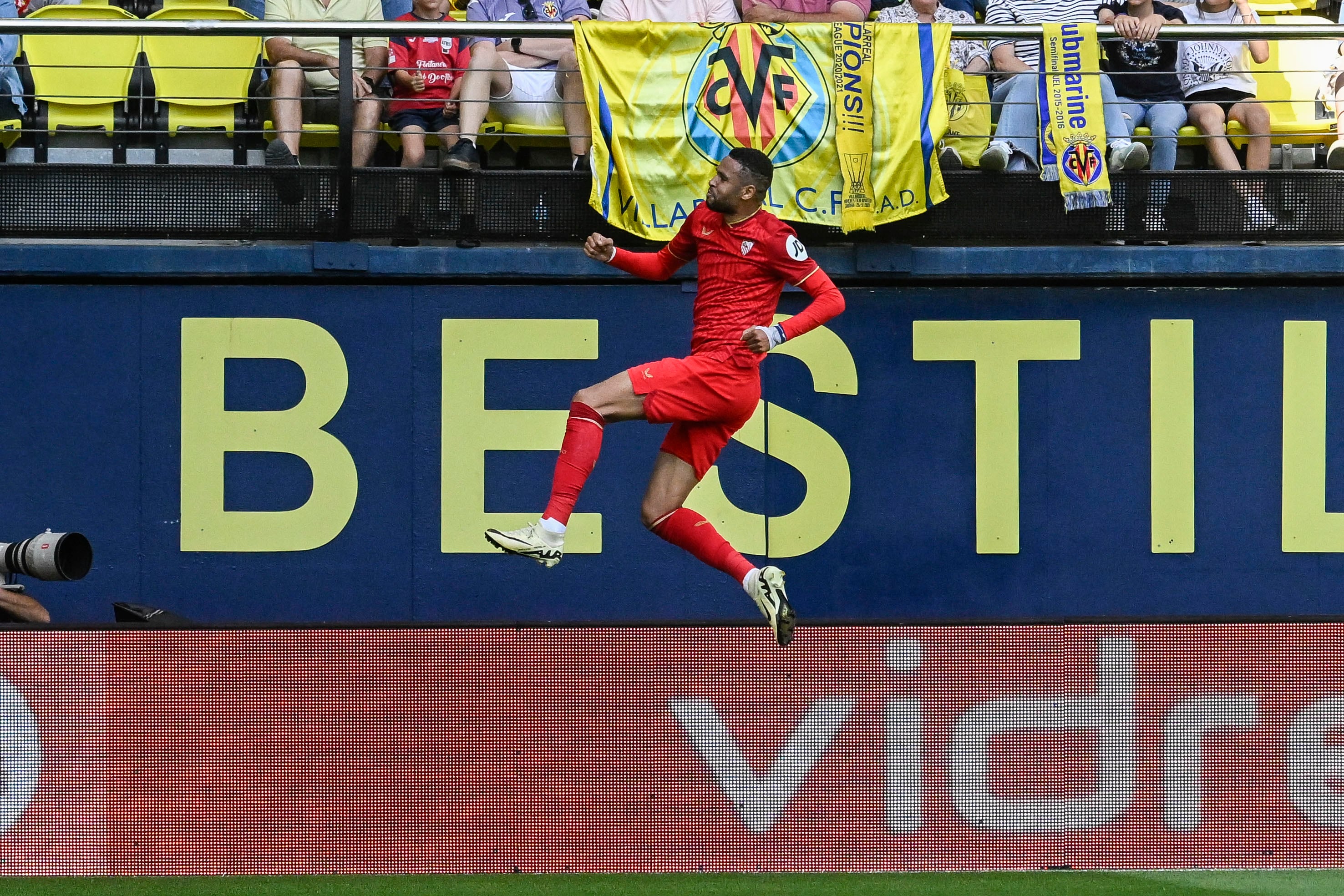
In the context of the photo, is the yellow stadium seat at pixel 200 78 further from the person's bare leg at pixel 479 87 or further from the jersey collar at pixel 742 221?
the jersey collar at pixel 742 221

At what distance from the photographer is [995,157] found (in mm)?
8898

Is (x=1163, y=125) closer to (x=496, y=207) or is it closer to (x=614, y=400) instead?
(x=496, y=207)

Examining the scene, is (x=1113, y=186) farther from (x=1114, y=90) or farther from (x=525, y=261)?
(x=525, y=261)

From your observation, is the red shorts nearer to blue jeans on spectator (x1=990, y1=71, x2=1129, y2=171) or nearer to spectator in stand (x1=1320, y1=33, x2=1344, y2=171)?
blue jeans on spectator (x1=990, y1=71, x2=1129, y2=171)

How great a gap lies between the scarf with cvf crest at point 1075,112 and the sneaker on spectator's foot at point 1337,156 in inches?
57.9

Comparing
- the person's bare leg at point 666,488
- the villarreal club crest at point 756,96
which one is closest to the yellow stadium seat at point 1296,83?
the villarreal club crest at point 756,96

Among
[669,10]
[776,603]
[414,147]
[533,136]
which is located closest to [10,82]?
[414,147]

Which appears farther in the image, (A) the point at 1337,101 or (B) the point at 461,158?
(A) the point at 1337,101

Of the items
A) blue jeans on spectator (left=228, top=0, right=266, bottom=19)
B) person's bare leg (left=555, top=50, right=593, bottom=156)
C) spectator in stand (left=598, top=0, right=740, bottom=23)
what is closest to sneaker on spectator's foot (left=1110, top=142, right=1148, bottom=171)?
spectator in stand (left=598, top=0, right=740, bottom=23)

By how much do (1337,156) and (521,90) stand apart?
490 centimetres

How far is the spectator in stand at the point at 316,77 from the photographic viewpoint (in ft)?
29.6

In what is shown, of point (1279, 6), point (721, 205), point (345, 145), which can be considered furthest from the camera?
point (1279, 6)

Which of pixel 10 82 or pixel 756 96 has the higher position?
Result: pixel 10 82

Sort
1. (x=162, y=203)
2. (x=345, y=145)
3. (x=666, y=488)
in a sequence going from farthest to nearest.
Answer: (x=162, y=203) → (x=345, y=145) → (x=666, y=488)
